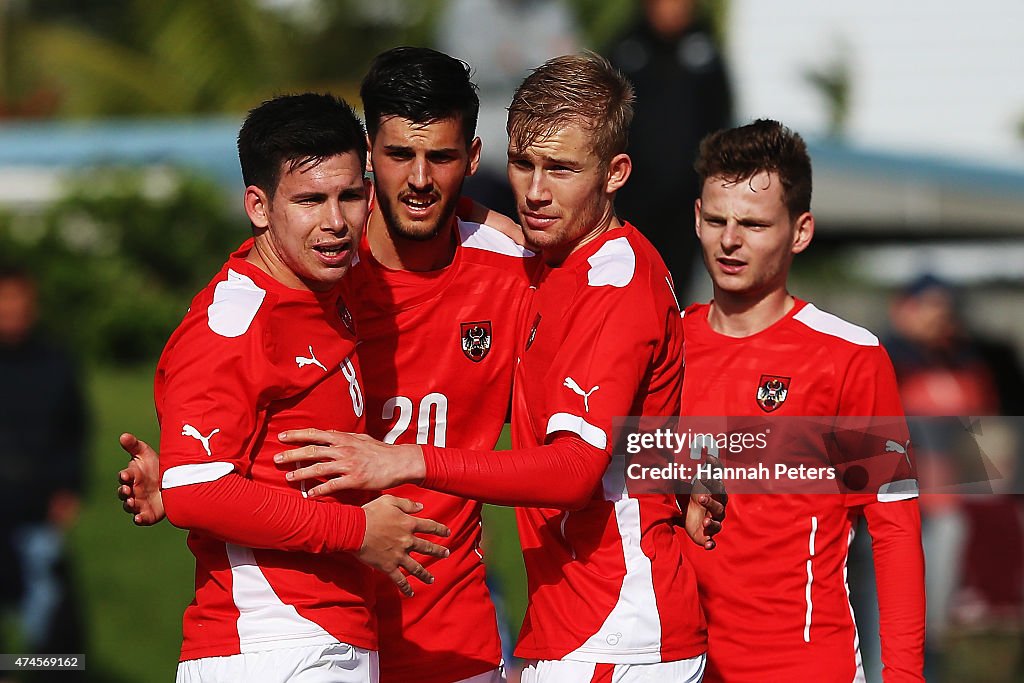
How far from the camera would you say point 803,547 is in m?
3.85

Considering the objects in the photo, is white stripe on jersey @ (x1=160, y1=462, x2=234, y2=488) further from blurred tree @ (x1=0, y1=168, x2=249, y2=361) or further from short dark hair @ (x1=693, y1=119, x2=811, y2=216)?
blurred tree @ (x1=0, y1=168, x2=249, y2=361)

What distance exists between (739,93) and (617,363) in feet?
42.1

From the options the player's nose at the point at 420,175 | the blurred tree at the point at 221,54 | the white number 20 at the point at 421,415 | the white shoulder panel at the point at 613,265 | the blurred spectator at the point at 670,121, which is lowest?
the white number 20 at the point at 421,415

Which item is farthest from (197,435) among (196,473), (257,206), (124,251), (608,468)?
(124,251)

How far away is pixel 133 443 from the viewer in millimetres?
3656

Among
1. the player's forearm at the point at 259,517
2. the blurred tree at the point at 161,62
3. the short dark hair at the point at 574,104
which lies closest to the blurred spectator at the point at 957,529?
the short dark hair at the point at 574,104

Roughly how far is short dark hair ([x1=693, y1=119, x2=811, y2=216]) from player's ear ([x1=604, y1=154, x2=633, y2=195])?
18.9 inches

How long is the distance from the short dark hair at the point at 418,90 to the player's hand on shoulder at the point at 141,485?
1113mm

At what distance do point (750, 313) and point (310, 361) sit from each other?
1412 millimetres

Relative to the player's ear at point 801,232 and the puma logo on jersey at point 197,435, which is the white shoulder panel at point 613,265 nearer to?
the player's ear at point 801,232

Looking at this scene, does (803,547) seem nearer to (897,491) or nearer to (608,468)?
(897,491)

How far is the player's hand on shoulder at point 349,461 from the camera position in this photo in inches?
129

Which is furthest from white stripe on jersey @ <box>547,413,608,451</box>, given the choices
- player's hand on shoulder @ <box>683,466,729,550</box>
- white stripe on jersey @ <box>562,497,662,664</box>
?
player's hand on shoulder @ <box>683,466,729,550</box>

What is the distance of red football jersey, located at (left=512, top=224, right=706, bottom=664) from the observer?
134 inches
